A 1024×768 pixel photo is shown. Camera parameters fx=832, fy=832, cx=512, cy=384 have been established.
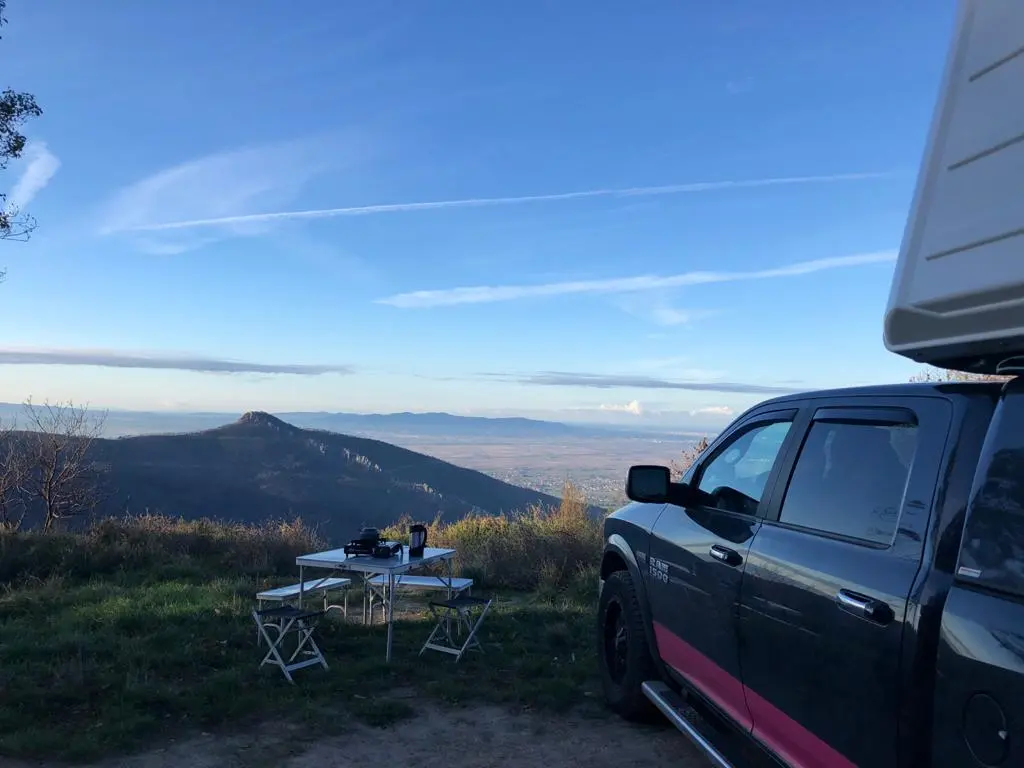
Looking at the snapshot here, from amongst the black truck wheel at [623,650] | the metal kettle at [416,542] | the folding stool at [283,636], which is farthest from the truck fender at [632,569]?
the folding stool at [283,636]

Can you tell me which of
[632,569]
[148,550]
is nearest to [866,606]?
[632,569]

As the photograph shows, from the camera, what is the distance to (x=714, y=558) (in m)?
3.83

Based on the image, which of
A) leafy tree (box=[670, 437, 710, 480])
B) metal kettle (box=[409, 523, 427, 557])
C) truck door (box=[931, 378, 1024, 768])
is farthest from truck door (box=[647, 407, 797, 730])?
leafy tree (box=[670, 437, 710, 480])

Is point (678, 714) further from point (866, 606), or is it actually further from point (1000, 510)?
point (1000, 510)

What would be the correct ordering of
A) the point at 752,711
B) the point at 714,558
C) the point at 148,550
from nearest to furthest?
the point at 752,711, the point at 714,558, the point at 148,550

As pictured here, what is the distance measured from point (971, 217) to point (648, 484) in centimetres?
221

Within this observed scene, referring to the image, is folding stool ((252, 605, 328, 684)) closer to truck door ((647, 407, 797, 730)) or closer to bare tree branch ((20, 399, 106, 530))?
truck door ((647, 407, 797, 730))

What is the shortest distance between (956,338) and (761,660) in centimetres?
146

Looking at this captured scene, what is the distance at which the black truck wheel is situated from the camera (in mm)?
5031

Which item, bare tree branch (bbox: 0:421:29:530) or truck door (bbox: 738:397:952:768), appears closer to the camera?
truck door (bbox: 738:397:952:768)

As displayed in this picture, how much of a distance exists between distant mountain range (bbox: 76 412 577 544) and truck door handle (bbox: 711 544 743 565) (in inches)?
1183

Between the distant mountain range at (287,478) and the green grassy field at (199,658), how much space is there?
2347 centimetres

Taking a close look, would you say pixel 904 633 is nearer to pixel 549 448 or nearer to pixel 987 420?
pixel 987 420

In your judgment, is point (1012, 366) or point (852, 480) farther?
point (852, 480)
